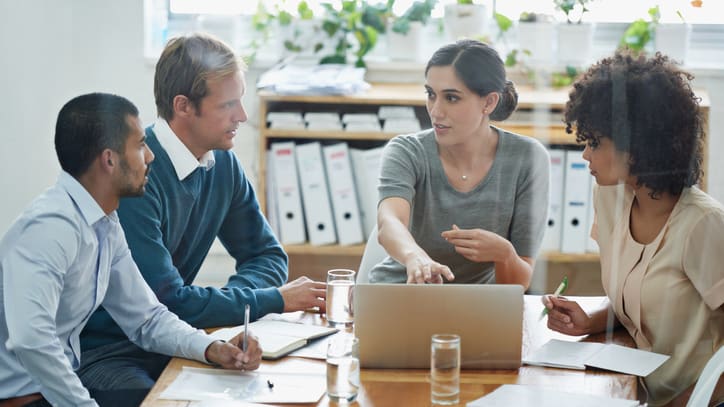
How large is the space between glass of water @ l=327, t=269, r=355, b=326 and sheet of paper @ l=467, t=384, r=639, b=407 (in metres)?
0.37

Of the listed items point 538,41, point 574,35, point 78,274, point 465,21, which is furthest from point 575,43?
point 78,274

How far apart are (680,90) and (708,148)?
152mm

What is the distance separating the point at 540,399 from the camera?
1.17m

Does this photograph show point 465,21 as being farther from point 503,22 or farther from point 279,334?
point 279,334

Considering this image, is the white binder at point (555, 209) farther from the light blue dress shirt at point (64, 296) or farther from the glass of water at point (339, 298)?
the light blue dress shirt at point (64, 296)

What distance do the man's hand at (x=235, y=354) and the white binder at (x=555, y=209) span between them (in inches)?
30.1

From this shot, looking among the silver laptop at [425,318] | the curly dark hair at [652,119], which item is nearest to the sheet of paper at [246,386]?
the silver laptop at [425,318]

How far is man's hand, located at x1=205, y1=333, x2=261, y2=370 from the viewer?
1.27 metres

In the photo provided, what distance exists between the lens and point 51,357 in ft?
4.07

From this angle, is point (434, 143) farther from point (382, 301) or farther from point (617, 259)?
point (382, 301)

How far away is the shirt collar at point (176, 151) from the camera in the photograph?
63.6 inches

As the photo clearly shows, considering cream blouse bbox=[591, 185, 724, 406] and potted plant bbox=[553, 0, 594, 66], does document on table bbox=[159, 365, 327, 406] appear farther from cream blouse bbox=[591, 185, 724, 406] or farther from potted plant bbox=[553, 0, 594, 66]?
potted plant bbox=[553, 0, 594, 66]

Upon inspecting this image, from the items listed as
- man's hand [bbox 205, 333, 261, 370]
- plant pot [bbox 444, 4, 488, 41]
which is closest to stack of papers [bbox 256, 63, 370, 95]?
plant pot [bbox 444, 4, 488, 41]

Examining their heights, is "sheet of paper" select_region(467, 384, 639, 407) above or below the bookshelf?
below
